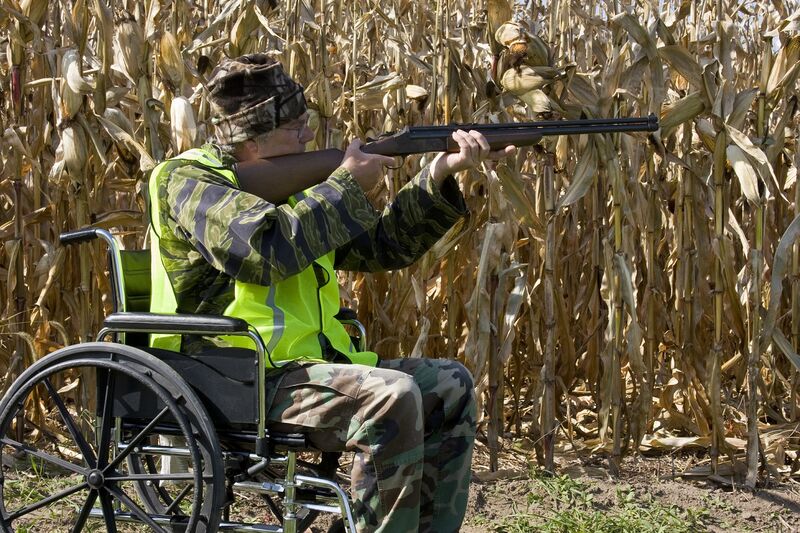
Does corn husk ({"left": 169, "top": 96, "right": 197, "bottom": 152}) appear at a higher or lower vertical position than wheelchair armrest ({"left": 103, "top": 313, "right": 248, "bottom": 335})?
higher

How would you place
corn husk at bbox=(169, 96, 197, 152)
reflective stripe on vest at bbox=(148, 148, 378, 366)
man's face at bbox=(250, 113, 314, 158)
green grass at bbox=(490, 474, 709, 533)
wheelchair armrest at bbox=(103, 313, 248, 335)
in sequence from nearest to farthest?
1. wheelchair armrest at bbox=(103, 313, 248, 335)
2. reflective stripe on vest at bbox=(148, 148, 378, 366)
3. man's face at bbox=(250, 113, 314, 158)
4. green grass at bbox=(490, 474, 709, 533)
5. corn husk at bbox=(169, 96, 197, 152)

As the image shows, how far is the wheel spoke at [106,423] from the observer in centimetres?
244

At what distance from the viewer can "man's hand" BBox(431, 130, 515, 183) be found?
270 centimetres

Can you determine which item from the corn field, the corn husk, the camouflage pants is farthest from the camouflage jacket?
the corn field

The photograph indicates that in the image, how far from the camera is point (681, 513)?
11.6 feet

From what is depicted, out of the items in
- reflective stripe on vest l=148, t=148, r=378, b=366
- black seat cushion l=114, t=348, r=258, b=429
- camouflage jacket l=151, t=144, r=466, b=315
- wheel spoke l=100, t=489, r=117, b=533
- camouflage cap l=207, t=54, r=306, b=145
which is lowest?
wheel spoke l=100, t=489, r=117, b=533

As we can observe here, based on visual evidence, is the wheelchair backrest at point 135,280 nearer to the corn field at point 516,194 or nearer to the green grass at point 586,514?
the corn field at point 516,194

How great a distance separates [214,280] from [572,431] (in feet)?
7.94

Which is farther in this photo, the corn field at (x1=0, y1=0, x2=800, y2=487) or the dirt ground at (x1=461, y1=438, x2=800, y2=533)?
the corn field at (x1=0, y1=0, x2=800, y2=487)

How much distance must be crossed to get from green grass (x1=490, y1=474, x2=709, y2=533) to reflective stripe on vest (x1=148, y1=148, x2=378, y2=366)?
106cm

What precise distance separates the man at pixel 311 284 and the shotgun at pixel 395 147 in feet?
0.10

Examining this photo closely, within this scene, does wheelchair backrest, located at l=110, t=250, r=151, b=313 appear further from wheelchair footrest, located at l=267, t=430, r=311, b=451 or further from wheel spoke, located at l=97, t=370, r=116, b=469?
wheelchair footrest, located at l=267, t=430, r=311, b=451

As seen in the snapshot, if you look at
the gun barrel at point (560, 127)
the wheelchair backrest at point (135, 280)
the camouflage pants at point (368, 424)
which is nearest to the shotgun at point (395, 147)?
the gun barrel at point (560, 127)

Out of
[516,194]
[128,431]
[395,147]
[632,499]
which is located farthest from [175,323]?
[632,499]
